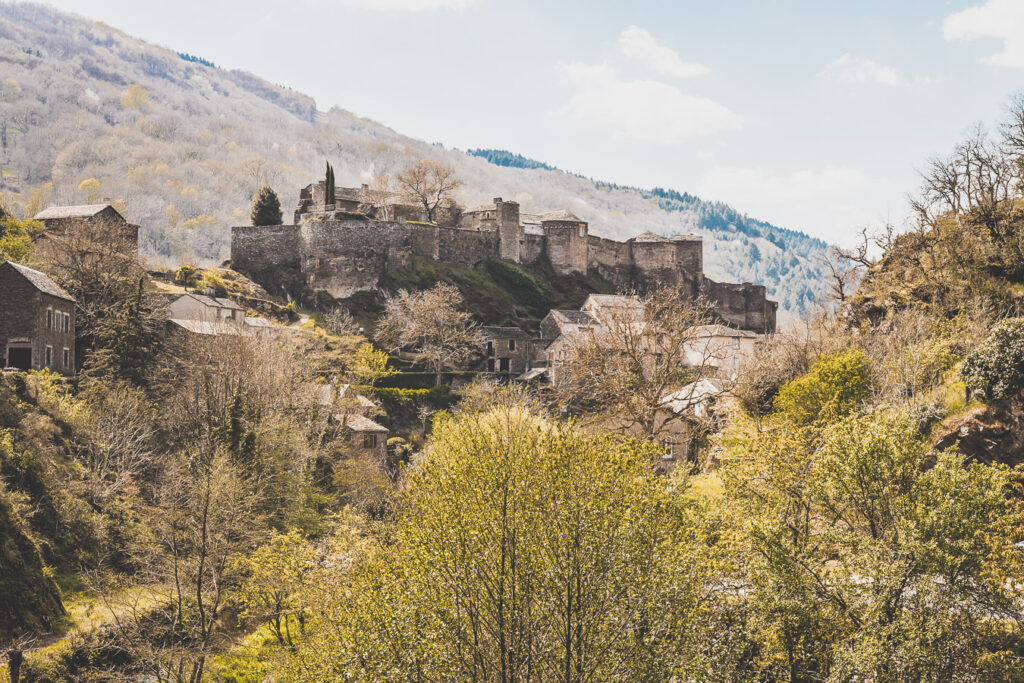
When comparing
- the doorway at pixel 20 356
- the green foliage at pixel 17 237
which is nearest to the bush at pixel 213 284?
the green foliage at pixel 17 237

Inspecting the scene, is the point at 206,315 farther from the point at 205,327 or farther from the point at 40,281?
the point at 40,281

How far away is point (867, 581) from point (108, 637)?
22.0 m

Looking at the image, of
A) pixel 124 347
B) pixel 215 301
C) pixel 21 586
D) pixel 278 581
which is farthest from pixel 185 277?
pixel 21 586

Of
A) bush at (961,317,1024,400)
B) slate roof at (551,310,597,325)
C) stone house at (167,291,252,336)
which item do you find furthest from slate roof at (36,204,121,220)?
bush at (961,317,1024,400)

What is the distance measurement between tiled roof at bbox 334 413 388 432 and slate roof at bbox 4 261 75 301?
15090mm

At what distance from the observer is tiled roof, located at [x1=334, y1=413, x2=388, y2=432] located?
48.1 m

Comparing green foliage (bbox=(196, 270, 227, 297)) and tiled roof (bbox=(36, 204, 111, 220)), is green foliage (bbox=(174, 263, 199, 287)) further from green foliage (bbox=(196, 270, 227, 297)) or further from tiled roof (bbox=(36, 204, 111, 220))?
tiled roof (bbox=(36, 204, 111, 220))

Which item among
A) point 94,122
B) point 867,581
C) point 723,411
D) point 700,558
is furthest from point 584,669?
point 94,122

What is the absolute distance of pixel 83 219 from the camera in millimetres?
55500

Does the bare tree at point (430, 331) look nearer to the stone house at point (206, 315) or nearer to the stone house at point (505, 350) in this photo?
the stone house at point (505, 350)

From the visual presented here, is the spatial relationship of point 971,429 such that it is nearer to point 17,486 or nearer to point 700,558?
point 700,558

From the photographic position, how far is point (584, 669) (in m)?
18.1

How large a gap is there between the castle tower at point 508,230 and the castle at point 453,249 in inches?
3.9

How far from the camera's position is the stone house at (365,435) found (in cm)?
4806
